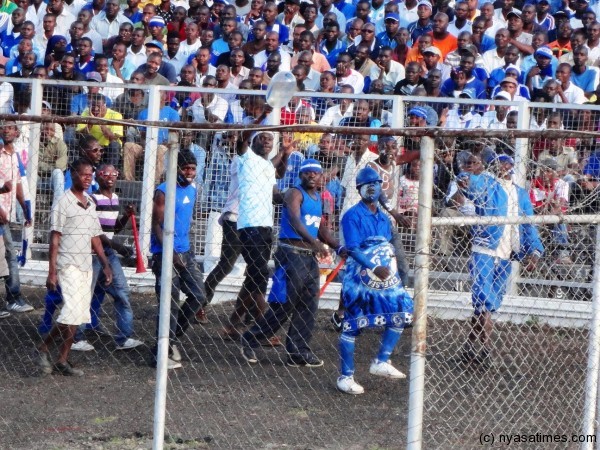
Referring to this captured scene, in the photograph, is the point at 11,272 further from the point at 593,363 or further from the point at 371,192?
the point at 593,363

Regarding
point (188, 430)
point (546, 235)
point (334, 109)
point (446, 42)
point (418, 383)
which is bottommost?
point (188, 430)

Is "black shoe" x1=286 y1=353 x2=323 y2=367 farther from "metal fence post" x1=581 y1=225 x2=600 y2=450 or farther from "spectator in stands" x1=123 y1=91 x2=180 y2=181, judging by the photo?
"metal fence post" x1=581 y1=225 x2=600 y2=450

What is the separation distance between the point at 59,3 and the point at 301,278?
325 inches

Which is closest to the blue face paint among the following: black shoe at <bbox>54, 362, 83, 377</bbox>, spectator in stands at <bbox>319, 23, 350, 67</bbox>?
black shoe at <bbox>54, 362, 83, 377</bbox>

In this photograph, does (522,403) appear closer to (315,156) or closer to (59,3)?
(315,156)

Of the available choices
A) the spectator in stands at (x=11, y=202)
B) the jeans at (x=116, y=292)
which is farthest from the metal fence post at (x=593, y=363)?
the spectator in stands at (x=11, y=202)

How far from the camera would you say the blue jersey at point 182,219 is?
29.2 feet

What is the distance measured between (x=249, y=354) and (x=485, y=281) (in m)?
2.20

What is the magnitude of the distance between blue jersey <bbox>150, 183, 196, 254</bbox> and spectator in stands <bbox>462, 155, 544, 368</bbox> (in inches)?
93.2

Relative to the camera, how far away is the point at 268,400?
836 centimetres

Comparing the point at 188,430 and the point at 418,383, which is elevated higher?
the point at 418,383

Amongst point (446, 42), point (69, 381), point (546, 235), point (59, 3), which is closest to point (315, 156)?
point (546, 235)

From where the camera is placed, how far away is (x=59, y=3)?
15648 millimetres

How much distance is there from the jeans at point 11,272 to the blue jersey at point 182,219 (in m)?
2.08
